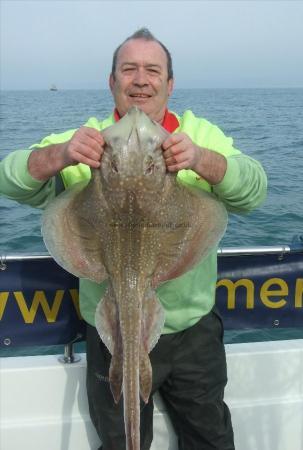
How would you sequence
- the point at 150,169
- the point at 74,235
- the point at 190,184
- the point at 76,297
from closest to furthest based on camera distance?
the point at 150,169
the point at 74,235
the point at 190,184
the point at 76,297

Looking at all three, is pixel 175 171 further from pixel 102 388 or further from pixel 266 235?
pixel 266 235

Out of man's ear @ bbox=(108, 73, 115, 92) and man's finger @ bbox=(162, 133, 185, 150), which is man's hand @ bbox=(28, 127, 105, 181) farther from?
man's ear @ bbox=(108, 73, 115, 92)

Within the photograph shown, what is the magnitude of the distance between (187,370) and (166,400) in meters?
0.35

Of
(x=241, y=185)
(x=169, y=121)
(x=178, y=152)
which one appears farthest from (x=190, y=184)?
(x=169, y=121)

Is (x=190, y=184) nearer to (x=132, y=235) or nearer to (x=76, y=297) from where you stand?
(x=132, y=235)

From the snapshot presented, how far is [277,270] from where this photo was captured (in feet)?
12.5

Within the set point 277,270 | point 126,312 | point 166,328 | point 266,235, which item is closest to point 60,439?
point 166,328

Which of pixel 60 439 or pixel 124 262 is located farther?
pixel 60 439

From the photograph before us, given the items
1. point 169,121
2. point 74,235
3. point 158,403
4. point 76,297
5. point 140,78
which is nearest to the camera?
point 74,235

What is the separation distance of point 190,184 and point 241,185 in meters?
0.26

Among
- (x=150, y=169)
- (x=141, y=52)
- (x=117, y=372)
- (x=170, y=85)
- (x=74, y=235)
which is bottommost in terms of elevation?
(x=117, y=372)

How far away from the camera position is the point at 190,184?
8.48 feet

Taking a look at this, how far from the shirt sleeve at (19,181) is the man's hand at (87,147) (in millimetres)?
389

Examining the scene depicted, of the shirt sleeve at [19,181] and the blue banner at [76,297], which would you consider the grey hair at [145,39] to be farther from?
the blue banner at [76,297]
